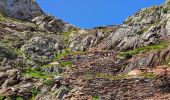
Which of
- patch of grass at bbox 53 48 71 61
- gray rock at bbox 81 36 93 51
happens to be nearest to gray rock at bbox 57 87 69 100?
patch of grass at bbox 53 48 71 61

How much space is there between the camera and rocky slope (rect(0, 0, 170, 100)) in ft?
108

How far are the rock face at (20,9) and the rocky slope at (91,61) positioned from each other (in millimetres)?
6025

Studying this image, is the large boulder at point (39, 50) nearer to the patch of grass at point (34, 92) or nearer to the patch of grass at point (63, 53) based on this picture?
the patch of grass at point (63, 53)

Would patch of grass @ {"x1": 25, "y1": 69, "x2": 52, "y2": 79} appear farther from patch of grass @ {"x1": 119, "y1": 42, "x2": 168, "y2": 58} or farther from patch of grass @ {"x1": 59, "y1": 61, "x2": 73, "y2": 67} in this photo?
patch of grass @ {"x1": 119, "y1": 42, "x2": 168, "y2": 58}

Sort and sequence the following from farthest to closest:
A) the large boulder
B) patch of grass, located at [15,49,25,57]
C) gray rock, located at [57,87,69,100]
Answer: patch of grass, located at [15,49,25,57], the large boulder, gray rock, located at [57,87,69,100]

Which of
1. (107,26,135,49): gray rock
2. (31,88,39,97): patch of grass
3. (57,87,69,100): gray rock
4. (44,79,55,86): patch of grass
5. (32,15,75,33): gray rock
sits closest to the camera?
(57,87,69,100): gray rock

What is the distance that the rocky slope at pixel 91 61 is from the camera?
33.0 m

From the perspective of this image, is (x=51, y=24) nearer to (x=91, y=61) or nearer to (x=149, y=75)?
(x=91, y=61)

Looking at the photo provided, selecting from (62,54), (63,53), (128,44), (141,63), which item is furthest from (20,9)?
(141,63)

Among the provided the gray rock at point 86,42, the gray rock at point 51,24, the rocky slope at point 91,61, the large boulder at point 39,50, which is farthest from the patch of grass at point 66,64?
the gray rock at point 51,24

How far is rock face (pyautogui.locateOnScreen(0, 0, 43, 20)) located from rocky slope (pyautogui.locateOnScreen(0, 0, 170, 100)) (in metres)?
6.02

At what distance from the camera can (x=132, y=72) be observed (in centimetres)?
3650

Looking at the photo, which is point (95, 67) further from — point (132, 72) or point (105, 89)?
point (105, 89)

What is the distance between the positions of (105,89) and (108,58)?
9.58 meters
